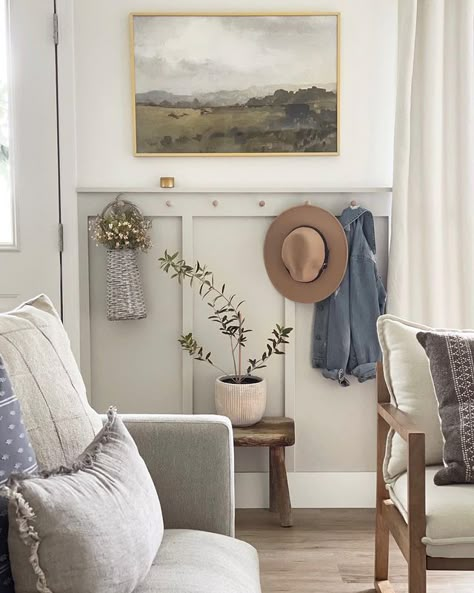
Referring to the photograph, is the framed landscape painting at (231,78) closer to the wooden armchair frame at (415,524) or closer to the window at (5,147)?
the window at (5,147)

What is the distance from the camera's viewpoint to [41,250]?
3.17 metres

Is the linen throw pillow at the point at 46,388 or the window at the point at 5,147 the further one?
the window at the point at 5,147

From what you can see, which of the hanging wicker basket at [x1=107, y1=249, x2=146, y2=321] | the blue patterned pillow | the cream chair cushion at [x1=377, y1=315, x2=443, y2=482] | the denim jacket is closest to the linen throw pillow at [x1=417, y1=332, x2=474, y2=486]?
the cream chair cushion at [x1=377, y1=315, x2=443, y2=482]

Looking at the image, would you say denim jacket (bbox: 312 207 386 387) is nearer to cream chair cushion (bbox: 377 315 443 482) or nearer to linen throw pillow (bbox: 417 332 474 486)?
cream chair cushion (bbox: 377 315 443 482)

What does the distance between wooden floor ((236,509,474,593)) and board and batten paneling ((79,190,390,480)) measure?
0.71 feet

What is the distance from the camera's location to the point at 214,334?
3.25 m

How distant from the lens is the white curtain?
3.11 meters

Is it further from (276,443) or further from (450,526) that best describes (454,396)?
(276,443)

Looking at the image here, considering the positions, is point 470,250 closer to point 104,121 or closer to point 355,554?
point 355,554

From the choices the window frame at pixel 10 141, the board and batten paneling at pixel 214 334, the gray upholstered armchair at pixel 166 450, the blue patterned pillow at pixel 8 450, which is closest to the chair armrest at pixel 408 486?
the gray upholstered armchair at pixel 166 450

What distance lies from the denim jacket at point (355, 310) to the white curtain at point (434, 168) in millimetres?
85

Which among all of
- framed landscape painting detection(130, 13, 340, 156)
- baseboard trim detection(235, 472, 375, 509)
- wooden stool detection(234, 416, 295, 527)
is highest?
framed landscape painting detection(130, 13, 340, 156)

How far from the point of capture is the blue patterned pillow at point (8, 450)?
1.33m

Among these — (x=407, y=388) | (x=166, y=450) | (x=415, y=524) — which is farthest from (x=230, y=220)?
(x=415, y=524)
